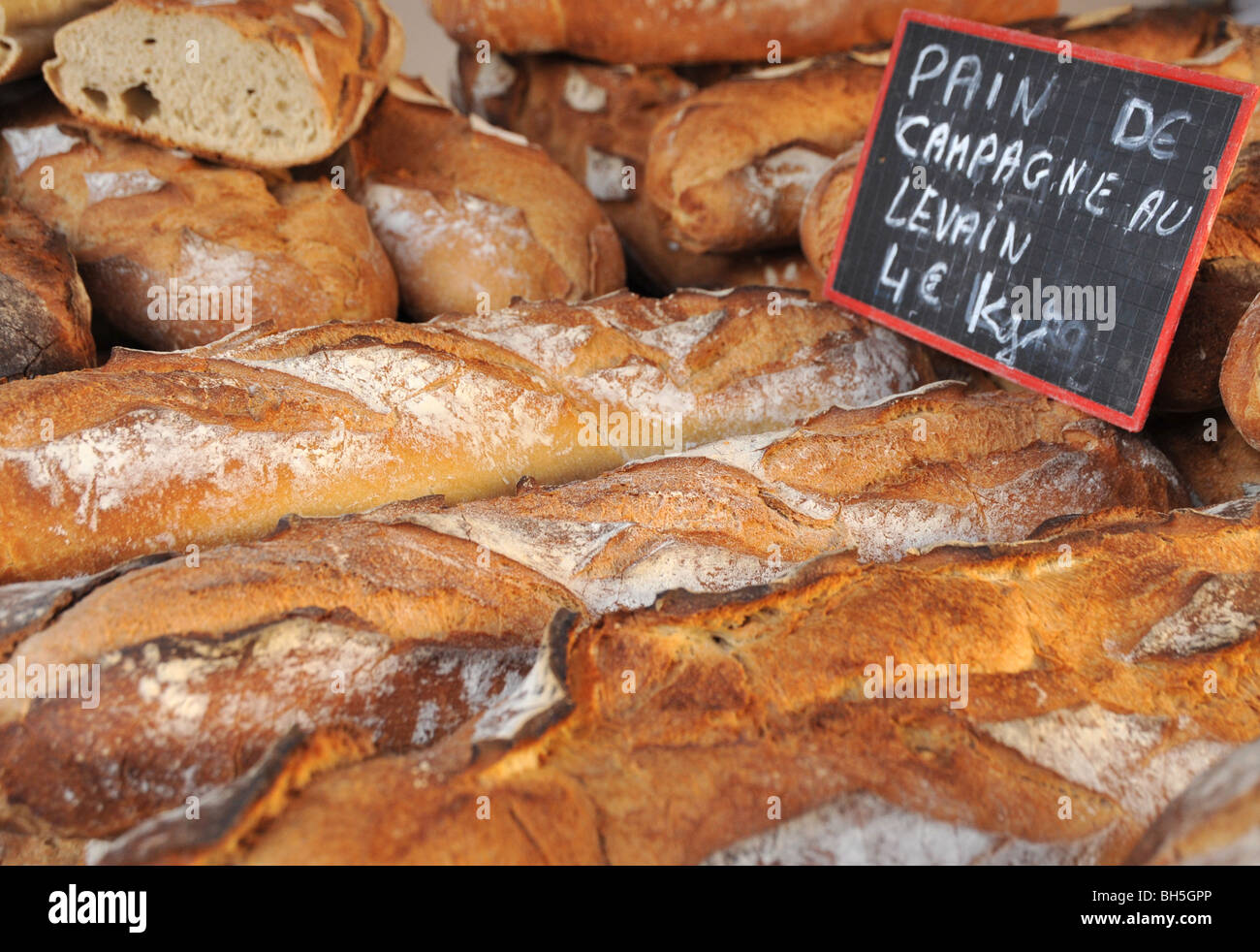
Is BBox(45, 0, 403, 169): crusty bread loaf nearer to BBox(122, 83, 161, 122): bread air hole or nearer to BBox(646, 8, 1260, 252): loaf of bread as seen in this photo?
BBox(122, 83, 161, 122): bread air hole

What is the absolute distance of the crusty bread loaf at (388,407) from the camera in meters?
1.49

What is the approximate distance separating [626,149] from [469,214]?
0.66 metres

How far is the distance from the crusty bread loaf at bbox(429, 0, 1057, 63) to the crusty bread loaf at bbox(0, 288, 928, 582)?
957mm

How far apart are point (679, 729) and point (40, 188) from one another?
1.91m

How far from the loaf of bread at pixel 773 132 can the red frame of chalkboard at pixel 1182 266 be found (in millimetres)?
384

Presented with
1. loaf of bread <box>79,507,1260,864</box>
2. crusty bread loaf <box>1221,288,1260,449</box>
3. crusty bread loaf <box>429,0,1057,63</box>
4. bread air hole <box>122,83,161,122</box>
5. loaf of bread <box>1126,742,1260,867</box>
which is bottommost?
loaf of bread <box>79,507,1260,864</box>

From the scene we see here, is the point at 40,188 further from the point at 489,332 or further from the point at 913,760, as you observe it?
the point at 913,760

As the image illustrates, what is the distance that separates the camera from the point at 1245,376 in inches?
60.7

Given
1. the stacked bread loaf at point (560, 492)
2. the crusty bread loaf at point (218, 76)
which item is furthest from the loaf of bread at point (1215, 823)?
the crusty bread loaf at point (218, 76)

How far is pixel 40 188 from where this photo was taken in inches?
82.8

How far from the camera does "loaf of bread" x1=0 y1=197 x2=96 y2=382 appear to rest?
5.51ft

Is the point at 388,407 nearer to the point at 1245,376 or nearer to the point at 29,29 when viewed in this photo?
the point at 29,29

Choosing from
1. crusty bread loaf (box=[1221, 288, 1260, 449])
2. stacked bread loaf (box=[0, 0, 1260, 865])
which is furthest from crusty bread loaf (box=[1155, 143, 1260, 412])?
crusty bread loaf (box=[1221, 288, 1260, 449])
